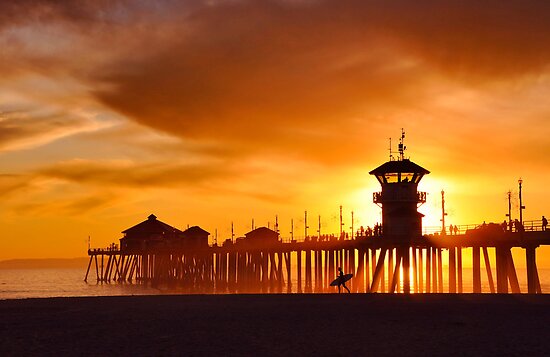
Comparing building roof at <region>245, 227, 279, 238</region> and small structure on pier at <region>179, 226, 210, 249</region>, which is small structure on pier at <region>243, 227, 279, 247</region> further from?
small structure on pier at <region>179, 226, 210, 249</region>

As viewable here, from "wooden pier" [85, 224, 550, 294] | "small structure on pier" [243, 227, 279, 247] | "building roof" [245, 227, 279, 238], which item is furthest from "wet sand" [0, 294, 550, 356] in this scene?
"building roof" [245, 227, 279, 238]

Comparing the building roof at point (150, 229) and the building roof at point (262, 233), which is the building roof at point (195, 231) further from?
the building roof at point (262, 233)

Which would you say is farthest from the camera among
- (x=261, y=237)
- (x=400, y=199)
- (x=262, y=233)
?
(x=262, y=233)

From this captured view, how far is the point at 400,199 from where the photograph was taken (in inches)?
2121

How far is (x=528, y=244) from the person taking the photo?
142 feet

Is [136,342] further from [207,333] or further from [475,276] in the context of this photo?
[475,276]

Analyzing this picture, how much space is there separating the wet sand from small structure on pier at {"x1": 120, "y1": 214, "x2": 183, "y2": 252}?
3122 inches

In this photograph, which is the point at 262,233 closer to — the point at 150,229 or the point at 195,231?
the point at 195,231

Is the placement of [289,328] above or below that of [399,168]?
below

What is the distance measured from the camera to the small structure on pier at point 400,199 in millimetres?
53531

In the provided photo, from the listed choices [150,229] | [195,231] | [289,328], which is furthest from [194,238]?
[289,328]

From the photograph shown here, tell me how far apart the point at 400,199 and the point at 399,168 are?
2.45 metres

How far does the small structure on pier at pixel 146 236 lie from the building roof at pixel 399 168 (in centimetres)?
6083

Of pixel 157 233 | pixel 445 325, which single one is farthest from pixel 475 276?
pixel 157 233
